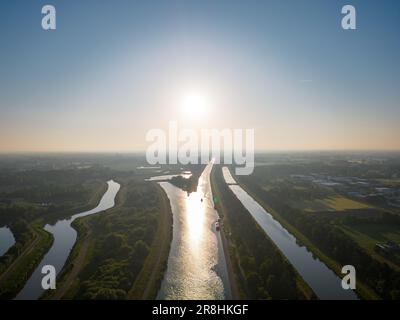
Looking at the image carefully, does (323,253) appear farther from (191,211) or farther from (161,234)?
(191,211)

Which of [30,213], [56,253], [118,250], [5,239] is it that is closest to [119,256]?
[118,250]

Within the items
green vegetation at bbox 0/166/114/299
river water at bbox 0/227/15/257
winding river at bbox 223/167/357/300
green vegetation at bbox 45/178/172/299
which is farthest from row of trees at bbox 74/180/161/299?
winding river at bbox 223/167/357/300

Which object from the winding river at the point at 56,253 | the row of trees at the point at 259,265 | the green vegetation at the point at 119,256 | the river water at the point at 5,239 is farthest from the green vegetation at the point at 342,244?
the river water at the point at 5,239

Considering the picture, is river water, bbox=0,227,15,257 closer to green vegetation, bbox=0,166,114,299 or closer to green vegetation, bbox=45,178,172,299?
green vegetation, bbox=0,166,114,299

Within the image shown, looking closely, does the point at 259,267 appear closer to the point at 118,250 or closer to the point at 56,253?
the point at 118,250
